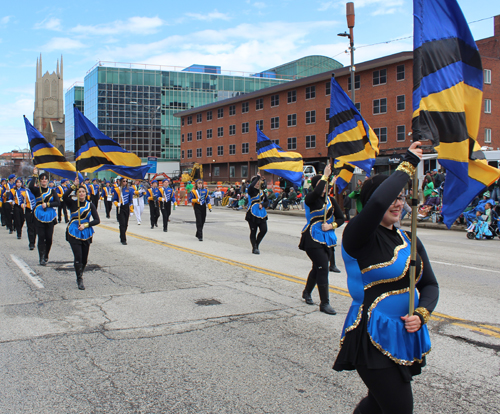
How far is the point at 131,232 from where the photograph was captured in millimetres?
17453

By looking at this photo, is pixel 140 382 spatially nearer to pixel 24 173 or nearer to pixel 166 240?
pixel 166 240

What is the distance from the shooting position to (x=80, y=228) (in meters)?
8.31

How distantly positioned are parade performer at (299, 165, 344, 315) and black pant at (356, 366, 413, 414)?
12.1 feet

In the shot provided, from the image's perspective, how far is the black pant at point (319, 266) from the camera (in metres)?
6.39

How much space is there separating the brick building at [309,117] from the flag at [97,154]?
60.7 ft

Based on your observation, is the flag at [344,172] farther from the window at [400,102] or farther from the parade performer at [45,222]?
the window at [400,102]

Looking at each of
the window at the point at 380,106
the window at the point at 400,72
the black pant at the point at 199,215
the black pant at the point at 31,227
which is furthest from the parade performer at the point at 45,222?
the window at the point at 380,106

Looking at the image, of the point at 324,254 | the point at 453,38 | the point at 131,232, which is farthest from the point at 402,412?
the point at 131,232

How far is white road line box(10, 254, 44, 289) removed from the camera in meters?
8.46

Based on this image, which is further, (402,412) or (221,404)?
(221,404)

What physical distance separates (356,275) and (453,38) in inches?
68.5

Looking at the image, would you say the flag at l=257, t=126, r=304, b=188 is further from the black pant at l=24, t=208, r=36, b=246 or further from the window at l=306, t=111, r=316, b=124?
the window at l=306, t=111, r=316, b=124

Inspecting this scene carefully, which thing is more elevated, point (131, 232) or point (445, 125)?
point (445, 125)

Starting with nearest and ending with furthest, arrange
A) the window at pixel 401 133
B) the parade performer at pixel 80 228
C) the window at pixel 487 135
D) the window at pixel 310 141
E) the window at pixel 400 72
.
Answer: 1. the parade performer at pixel 80 228
2. the window at pixel 400 72
3. the window at pixel 401 133
4. the window at pixel 487 135
5. the window at pixel 310 141
